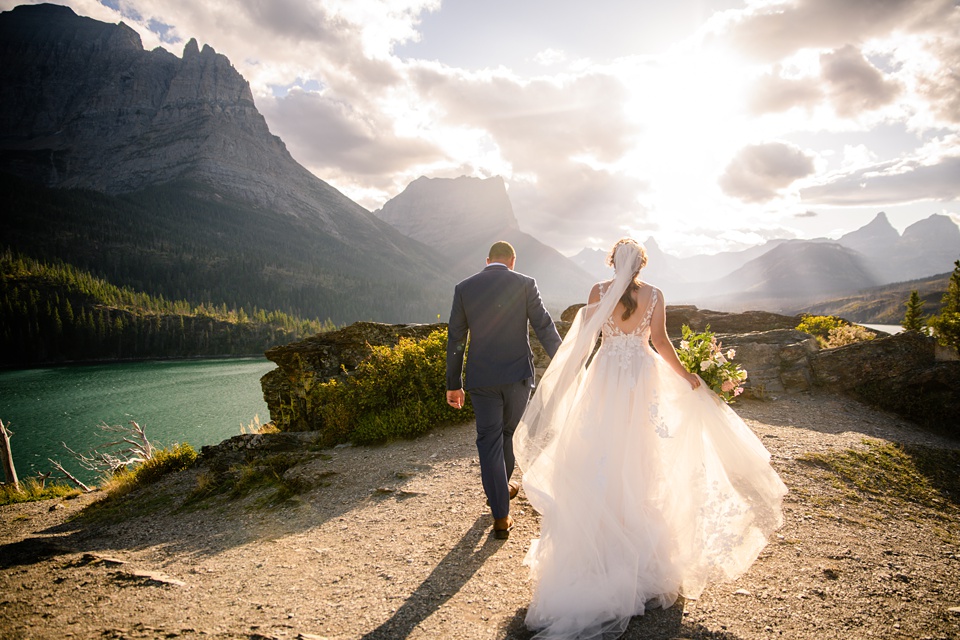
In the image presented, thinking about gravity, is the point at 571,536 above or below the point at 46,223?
below

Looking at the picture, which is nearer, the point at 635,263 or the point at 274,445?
the point at 635,263

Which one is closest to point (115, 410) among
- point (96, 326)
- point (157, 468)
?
point (157, 468)

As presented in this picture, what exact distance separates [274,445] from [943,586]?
9839mm

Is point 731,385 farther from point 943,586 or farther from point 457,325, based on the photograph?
point 457,325

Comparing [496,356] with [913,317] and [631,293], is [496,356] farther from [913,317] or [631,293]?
[913,317]

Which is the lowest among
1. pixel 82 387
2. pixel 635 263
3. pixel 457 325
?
pixel 82 387

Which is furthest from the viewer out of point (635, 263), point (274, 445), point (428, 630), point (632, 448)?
point (274, 445)

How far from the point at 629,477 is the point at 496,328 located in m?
2.03

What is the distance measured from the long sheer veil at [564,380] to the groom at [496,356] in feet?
1.34

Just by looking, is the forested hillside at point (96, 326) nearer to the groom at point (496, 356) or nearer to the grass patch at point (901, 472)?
the groom at point (496, 356)

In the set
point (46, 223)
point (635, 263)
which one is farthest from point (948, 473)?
point (46, 223)

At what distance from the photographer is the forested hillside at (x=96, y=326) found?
93.0 metres

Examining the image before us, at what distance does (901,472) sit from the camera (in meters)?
5.98

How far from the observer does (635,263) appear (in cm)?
430
